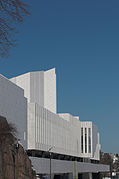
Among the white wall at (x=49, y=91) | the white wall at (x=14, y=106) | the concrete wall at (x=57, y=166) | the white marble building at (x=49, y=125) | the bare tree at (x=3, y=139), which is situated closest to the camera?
the bare tree at (x=3, y=139)

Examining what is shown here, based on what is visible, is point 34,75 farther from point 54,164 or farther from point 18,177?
point 18,177

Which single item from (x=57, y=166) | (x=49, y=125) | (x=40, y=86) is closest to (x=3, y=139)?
(x=57, y=166)

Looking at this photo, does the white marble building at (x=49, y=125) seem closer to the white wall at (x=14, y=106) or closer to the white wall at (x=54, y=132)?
the white wall at (x=54, y=132)

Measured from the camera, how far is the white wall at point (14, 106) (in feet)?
172

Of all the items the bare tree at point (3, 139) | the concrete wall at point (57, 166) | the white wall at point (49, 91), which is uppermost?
the white wall at point (49, 91)

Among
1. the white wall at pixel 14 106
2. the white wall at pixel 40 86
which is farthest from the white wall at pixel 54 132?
the white wall at pixel 40 86

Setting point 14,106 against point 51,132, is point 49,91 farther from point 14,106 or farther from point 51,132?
point 14,106

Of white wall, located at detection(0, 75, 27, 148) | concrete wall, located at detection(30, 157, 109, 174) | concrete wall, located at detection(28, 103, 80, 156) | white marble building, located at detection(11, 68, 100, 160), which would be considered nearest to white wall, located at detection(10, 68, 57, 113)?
white marble building, located at detection(11, 68, 100, 160)

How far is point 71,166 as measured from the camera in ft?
250

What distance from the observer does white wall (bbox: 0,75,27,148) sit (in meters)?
52.3

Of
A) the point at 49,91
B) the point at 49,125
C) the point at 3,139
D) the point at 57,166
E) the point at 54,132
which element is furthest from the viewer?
the point at 49,91

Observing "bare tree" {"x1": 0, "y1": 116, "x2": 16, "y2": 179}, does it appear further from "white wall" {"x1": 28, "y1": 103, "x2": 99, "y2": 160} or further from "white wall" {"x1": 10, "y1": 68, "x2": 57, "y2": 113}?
"white wall" {"x1": 10, "y1": 68, "x2": 57, "y2": 113}

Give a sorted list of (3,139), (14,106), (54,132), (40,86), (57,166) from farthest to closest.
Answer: (40,86), (54,132), (57,166), (14,106), (3,139)

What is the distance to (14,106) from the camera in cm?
5716
